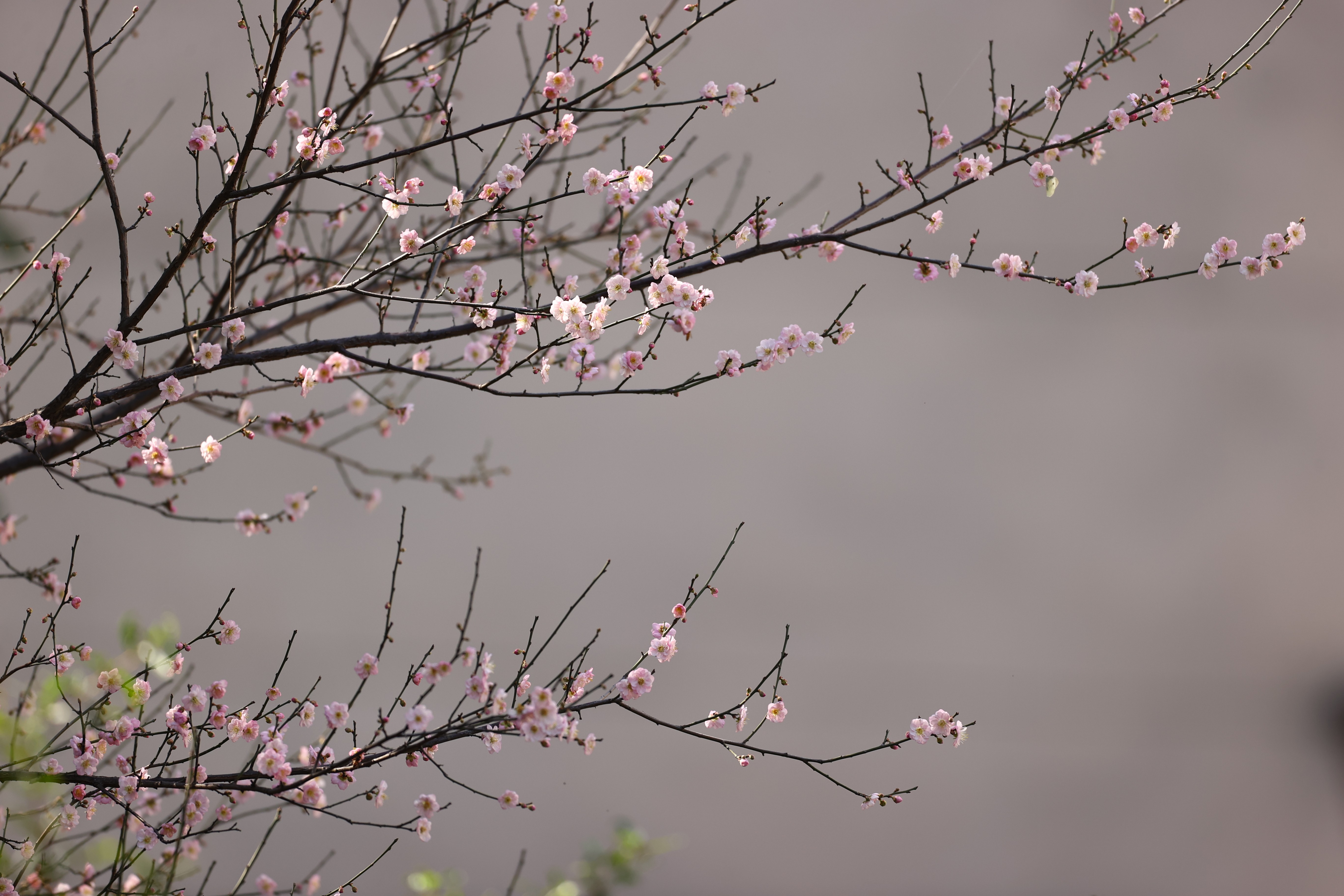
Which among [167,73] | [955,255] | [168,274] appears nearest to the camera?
[168,274]

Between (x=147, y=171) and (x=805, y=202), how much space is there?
2.49 m

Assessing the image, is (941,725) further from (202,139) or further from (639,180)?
Result: (202,139)

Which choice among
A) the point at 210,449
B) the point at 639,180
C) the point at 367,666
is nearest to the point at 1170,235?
the point at 639,180

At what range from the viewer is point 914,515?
11.4ft

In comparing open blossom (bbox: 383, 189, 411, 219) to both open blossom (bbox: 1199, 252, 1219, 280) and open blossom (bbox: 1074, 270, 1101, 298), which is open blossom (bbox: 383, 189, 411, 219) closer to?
open blossom (bbox: 1074, 270, 1101, 298)

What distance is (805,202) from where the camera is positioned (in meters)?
3.52

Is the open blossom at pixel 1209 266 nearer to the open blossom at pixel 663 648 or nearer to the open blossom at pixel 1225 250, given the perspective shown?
the open blossom at pixel 1225 250

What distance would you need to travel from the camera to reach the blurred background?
11.1 ft

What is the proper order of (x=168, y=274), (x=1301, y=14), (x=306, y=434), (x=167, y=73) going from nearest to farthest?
(x=168, y=274)
(x=306, y=434)
(x=167, y=73)
(x=1301, y=14)

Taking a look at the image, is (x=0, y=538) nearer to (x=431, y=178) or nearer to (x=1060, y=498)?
(x=431, y=178)

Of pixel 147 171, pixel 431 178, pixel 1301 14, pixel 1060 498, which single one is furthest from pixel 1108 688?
pixel 147 171

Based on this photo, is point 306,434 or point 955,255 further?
point 306,434

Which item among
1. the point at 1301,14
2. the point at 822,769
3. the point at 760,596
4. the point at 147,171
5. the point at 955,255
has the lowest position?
the point at 822,769

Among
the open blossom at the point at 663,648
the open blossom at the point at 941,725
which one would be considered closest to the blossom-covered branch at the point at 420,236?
the open blossom at the point at 663,648
